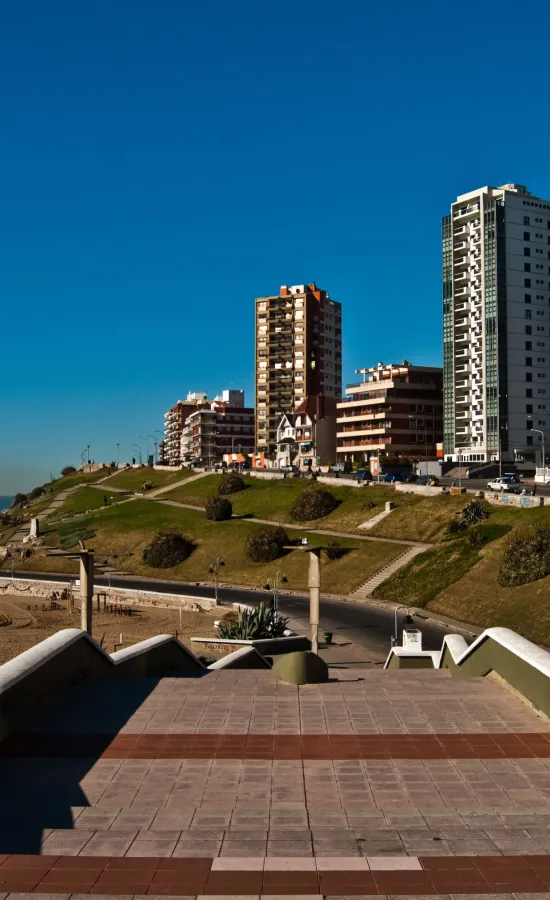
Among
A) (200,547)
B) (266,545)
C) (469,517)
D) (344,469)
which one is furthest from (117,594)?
(344,469)

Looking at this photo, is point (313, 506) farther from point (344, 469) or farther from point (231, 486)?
point (344, 469)

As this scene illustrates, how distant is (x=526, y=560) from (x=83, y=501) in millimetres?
92639

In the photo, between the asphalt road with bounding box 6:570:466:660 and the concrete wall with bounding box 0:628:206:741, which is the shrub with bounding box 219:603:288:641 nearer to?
the asphalt road with bounding box 6:570:466:660

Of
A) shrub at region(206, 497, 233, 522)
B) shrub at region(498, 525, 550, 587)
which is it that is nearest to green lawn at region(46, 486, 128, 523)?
shrub at region(206, 497, 233, 522)

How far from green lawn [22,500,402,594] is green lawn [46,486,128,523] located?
6.94 m

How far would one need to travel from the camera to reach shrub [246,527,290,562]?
74.8 metres

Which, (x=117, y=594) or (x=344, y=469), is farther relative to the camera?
(x=344, y=469)

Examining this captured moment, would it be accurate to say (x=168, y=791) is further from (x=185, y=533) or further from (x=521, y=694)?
(x=185, y=533)


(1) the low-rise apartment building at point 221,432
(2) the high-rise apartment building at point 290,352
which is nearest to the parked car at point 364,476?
(2) the high-rise apartment building at point 290,352

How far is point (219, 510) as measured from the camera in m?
93.0

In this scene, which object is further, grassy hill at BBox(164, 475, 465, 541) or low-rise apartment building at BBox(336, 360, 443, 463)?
low-rise apartment building at BBox(336, 360, 443, 463)

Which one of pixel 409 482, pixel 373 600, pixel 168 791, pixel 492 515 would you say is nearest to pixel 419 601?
pixel 373 600

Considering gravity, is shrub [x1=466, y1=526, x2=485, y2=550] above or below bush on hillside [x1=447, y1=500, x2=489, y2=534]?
below

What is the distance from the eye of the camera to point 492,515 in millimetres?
65938
